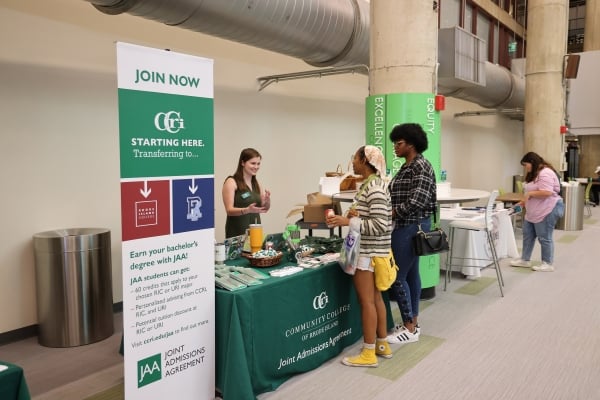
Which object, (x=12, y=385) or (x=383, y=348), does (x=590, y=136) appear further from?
(x=12, y=385)

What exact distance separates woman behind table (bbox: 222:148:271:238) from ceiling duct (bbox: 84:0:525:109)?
3.07 feet

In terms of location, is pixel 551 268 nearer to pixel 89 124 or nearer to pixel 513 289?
pixel 513 289

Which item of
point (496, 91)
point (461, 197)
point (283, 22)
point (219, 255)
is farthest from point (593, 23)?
point (219, 255)

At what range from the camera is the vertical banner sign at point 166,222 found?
2.18 metres

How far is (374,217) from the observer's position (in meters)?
2.96

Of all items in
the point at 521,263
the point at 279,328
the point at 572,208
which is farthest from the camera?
the point at 572,208

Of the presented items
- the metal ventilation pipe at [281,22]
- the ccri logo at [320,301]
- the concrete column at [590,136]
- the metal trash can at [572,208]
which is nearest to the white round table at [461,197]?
the ccri logo at [320,301]

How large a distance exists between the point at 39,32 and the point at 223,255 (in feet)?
7.53

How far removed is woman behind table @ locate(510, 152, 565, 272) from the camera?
568cm

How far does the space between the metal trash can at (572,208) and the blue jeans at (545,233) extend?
380 cm

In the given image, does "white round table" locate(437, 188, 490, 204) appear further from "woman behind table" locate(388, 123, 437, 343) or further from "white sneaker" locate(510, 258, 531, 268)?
"white sneaker" locate(510, 258, 531, 268)

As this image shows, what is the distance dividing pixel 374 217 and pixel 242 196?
135 centimetres

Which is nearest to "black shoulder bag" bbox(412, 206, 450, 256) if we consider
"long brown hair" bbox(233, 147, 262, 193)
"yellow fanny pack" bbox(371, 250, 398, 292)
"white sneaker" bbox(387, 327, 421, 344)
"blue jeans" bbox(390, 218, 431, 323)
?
"blue jeans" bbox(390, 218, 431, 323)

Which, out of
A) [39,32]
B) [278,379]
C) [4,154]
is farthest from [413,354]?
[39,32]
